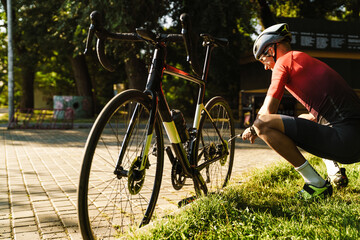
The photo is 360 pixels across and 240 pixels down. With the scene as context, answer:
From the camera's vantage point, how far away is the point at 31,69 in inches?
1009

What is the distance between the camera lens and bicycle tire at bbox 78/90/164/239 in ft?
7.07

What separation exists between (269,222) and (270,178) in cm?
183

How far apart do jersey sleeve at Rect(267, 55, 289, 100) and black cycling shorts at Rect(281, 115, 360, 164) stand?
0.22 metres

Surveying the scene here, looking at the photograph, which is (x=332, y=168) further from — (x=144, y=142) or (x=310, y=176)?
(x=144, y=142)

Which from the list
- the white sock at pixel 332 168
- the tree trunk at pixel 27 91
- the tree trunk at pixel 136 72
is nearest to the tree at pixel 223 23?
the tree trunk at pixel 136 72

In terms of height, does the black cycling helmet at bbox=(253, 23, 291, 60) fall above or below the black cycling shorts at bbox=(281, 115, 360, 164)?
above

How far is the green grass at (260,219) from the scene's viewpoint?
234 cm

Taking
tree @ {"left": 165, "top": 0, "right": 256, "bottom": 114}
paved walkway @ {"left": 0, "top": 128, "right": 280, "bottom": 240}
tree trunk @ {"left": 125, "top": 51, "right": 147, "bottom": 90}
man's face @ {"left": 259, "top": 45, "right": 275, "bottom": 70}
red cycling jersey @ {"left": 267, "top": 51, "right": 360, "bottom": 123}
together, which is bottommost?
paved walkway @ {"left": 0, "top": 128, "right": 280, "bottom": 240}

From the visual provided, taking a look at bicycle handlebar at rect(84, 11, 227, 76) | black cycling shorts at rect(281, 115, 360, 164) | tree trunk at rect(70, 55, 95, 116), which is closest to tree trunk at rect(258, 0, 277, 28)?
tree trunk at rect(70, 55, 95, 116)

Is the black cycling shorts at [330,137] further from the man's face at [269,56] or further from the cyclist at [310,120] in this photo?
the man's face at [269,56]

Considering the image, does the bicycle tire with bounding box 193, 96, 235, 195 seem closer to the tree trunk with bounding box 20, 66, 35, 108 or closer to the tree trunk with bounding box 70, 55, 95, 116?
the tree trunk with bounding box 70, 55, 95, 116

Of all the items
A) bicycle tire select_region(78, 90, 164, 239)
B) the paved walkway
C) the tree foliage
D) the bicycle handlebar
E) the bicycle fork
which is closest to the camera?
bicycle tire select_region(78, 90, 164, 239)

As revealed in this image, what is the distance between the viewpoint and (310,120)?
3.08 metres

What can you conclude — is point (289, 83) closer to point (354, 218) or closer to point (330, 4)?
point (354, 218)
